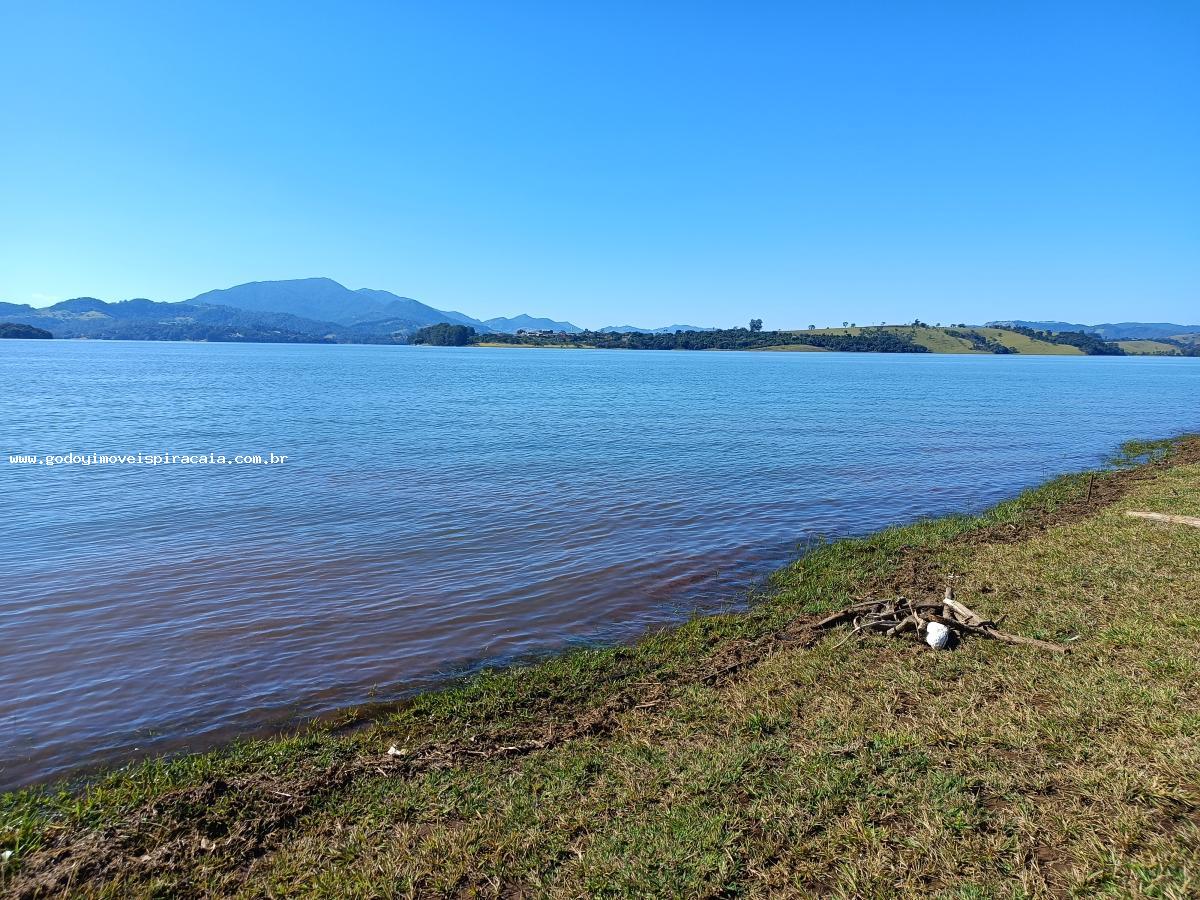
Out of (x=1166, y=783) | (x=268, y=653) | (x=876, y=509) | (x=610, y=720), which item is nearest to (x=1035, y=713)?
(x=1166, y=783)

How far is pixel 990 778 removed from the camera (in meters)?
7.51

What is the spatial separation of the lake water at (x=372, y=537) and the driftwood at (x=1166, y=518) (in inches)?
240

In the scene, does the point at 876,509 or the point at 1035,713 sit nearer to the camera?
the point at 1035,713

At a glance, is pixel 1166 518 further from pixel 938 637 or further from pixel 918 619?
pixel 938 637

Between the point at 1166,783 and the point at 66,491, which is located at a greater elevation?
the point at 1166,783

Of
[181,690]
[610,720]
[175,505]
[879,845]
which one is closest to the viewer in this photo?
[879,845]

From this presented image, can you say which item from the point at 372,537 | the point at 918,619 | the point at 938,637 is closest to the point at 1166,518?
the point at 918,619

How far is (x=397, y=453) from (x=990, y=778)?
35175mm

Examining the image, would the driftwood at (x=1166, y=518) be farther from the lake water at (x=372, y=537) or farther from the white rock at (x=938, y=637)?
the white rock at (x=938, y=637)

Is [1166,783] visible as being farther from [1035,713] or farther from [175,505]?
[175,505]

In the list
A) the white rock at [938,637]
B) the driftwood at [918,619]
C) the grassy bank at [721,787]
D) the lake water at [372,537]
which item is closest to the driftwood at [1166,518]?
the lake water at [372,537]

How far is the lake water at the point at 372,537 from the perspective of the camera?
12.4 meters

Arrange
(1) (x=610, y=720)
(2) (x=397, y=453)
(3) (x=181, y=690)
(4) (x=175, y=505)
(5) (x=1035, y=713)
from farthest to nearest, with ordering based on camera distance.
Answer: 1. (2) (x=397, y=453)
2. (4) (x=175, y=505)
3. (3) (x=181, y=690)
4. (1) (x=610, y=720)
5. (5) (x=1035, y=713)

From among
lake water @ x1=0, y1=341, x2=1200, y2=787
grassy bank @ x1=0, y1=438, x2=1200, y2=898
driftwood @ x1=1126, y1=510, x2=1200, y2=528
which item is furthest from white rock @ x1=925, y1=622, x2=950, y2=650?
driftwood @ x1=1126, y1=510, x2=1200, y2=528
